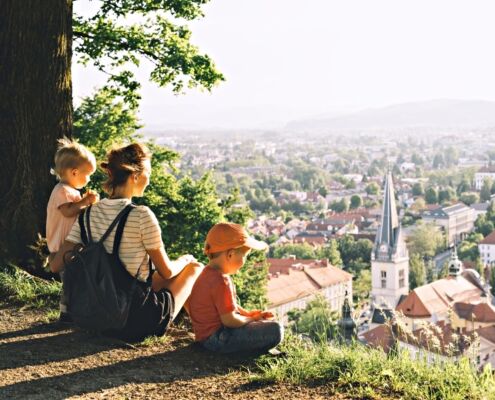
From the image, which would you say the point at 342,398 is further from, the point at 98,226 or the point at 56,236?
the point at 56,236

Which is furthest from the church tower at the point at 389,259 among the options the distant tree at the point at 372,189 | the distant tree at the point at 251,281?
the distant tree at the point at 372,189

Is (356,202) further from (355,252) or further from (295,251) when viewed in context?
(355,252)

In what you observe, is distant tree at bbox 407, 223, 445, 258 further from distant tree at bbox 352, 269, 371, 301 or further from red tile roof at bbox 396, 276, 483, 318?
red tile roof at bbox 396, 276, 483, 318

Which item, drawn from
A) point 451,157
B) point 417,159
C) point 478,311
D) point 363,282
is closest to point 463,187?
point 417,159

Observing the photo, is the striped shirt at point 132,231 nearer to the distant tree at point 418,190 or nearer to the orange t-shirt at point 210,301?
the orange t-shirt at point 210,301

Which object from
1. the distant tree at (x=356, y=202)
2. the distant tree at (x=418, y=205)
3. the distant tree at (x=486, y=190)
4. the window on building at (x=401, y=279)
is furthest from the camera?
the distant tree at (x=486, y=190)

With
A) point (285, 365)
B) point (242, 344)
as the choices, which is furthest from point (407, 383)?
point (242, 344)

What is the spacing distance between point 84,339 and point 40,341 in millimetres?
184

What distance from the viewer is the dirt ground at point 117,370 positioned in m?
3.11

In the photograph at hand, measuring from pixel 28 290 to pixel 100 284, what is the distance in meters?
1.21

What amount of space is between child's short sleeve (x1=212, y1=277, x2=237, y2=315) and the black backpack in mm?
325

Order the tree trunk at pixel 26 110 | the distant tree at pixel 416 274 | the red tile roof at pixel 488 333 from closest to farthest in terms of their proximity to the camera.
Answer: the tree trunk at pixel 26 110
the red tile roof at pixel 488 333
the distant tree at pixel 416 274

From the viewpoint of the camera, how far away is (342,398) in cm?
305

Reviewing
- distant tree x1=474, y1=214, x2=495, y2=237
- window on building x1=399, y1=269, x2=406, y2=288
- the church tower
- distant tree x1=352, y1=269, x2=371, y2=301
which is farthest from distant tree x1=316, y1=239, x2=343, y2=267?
distant tree x1=474, y1=214, x2=495, y2=237
